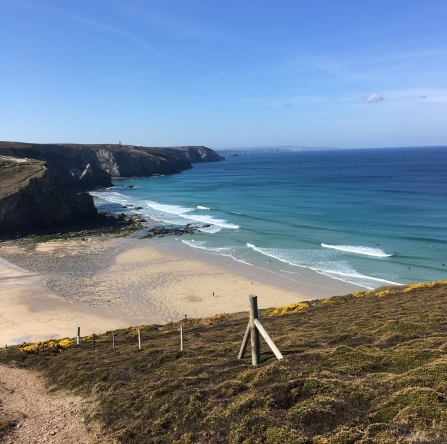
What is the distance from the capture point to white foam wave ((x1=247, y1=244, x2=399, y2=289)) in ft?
108

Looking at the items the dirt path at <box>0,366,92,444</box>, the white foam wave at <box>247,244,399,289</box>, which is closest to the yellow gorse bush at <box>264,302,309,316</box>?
the white foam wave at <box>247,244,399,289</box>

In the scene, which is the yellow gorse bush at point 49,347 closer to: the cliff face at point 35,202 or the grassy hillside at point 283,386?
the grassy hillside at point 283,386

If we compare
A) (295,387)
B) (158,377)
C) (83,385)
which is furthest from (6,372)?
(295,387)

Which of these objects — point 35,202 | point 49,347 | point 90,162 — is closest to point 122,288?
point 49,347

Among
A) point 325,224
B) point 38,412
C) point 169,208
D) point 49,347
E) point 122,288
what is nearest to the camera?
point 38,412

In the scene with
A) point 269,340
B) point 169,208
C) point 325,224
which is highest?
point 269,340

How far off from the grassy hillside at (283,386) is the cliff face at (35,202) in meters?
42.5

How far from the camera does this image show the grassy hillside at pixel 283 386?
6.11 meters

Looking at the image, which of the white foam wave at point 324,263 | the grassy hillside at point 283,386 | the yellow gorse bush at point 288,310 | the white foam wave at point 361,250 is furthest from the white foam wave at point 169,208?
the grassy hillside at point 283,386

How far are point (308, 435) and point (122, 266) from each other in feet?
118

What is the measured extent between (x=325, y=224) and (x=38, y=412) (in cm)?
4781

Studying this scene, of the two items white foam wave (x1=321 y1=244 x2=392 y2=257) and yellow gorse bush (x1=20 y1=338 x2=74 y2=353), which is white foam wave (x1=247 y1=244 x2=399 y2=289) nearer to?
white foam wave (x1=321 y1=244 x2=392 y2=257)

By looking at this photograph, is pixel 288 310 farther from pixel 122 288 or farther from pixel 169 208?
pixel 169 208

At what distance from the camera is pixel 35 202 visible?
55344mm
